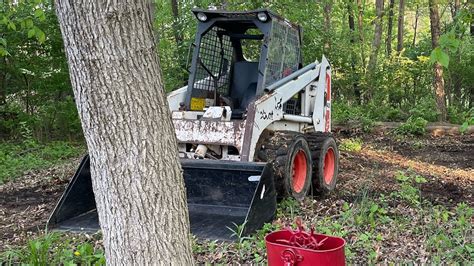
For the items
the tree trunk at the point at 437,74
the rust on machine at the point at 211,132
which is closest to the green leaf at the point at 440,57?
the rust on machine at the point at 211,132

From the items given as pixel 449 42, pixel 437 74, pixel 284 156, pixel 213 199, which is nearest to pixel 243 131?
pixel 284 156

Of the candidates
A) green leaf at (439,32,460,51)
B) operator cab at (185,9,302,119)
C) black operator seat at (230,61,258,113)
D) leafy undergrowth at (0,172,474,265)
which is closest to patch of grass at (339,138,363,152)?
operator cab at (185,9,302,119)

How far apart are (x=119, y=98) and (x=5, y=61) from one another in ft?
31.1

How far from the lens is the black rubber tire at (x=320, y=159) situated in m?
6.18

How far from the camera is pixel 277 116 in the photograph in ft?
19.2

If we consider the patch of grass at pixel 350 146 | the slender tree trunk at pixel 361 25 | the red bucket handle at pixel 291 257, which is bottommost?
the red bucket handle at pixel 291 257

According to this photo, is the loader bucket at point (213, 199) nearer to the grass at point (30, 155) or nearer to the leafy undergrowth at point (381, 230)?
the leafy undergrowth at point (381, 230)

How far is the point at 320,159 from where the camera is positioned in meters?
6.24

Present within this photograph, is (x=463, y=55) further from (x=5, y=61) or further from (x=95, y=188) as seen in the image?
(x=95, y=188)

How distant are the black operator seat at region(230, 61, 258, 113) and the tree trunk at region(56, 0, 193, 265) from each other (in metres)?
4.17

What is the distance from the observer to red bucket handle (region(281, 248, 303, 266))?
2.59 m

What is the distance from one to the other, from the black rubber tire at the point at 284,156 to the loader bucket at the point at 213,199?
41 centimetres

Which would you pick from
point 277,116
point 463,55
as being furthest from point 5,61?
point 463,55

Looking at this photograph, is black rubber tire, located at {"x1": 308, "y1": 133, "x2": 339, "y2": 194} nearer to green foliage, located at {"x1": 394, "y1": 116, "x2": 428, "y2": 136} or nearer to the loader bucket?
the loader bucket
